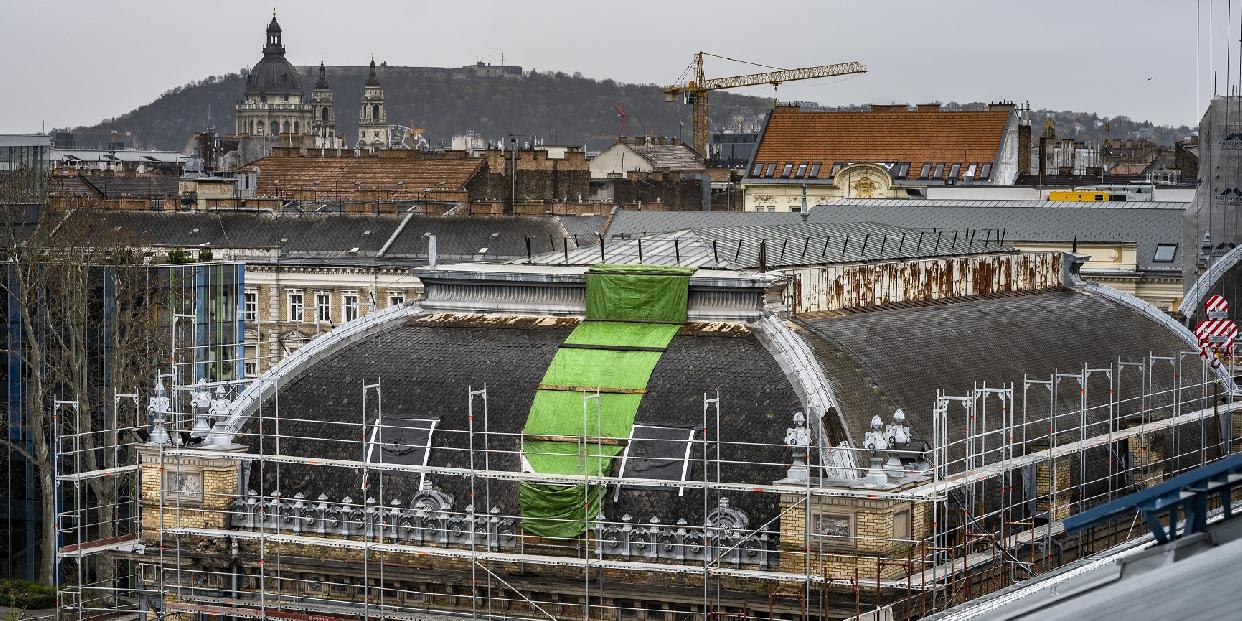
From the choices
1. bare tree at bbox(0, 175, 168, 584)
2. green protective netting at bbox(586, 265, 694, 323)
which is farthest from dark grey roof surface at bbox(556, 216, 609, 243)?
green protective netting at bbox(586, 265, 694, 323)

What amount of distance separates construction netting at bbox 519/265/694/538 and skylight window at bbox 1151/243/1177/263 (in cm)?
6728

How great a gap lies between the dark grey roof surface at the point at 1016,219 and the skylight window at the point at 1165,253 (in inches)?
10.2

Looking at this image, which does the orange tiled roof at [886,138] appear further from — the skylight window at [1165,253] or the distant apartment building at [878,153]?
the skylight window at [1165,253]

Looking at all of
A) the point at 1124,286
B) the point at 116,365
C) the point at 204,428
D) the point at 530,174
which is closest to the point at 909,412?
the point at 204,428

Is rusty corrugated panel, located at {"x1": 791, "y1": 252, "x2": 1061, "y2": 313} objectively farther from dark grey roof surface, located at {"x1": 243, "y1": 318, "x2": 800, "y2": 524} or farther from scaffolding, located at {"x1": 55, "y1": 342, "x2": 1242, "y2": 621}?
dark grey roof surface, located at {"x1": 243, "y1": 318, "x2": 800, "y2": 524}

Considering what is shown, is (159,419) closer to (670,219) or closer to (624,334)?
(624,334)

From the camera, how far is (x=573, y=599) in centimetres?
5316

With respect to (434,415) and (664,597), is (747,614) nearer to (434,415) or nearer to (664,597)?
(664,597)

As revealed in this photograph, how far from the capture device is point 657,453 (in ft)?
178

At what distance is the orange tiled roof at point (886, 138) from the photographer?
17225cm

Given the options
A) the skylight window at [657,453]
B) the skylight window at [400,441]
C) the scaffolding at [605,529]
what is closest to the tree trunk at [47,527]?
the scaffolding at [605,529]

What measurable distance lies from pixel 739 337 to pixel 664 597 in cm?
837

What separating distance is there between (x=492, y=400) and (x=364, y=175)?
122362 millimetres

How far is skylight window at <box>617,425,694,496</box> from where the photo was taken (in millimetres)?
53812
